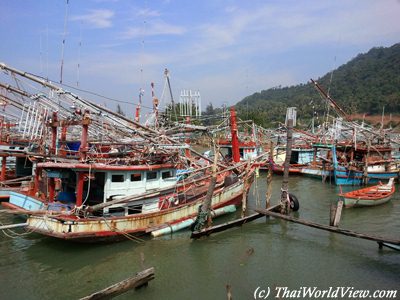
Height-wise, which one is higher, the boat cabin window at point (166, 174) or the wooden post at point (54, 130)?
the wooden post at point (54, 130)

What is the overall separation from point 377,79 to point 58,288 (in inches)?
5160

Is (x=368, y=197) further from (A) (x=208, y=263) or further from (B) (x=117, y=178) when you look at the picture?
(B) (x=117, y=178)

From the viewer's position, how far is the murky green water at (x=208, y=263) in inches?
469

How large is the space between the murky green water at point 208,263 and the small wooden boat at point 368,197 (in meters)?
3.21

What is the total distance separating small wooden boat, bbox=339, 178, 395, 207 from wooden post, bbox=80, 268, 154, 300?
14738 mm

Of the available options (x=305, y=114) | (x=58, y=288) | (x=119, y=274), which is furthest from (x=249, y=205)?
(x=305, y=114)

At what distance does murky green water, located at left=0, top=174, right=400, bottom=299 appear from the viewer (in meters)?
11.9

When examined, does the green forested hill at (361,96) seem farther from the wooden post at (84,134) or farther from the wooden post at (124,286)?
the wooden post at (124,286)

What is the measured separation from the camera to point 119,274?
42.4 feet

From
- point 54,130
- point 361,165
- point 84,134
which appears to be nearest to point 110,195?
point 84,134

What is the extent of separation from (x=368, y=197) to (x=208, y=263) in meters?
13.0

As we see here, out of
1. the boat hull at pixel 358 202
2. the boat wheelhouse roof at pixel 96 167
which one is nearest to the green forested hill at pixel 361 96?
the boat hull at pixel 358 202

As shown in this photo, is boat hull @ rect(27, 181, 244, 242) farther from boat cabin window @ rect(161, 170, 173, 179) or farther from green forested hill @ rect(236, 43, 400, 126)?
green forested hill @ rect(236, 43, 400, 126)

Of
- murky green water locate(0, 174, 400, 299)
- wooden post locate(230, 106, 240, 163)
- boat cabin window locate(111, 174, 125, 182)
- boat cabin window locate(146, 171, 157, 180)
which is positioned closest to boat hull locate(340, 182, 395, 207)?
murky green water locate(0, 174, 400, 299)
